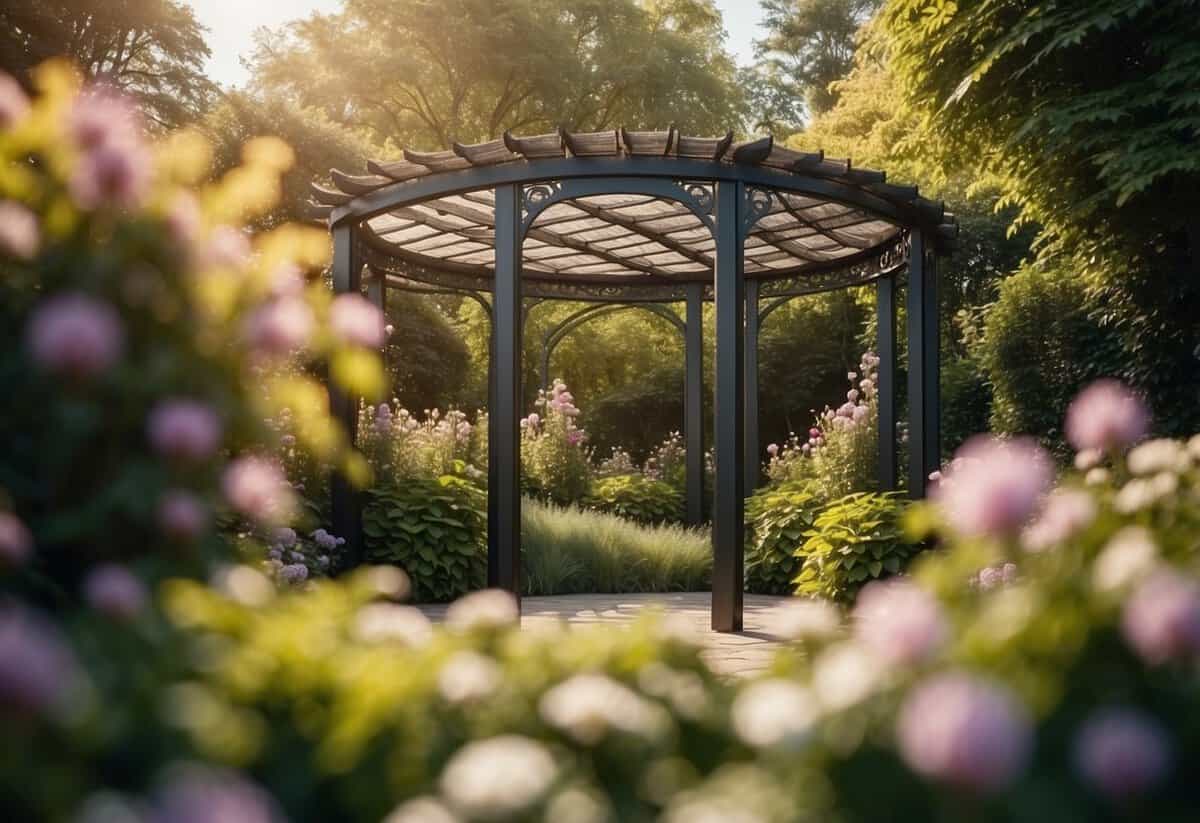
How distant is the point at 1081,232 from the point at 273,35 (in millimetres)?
18912

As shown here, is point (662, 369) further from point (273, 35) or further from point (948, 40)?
point (273, 35)

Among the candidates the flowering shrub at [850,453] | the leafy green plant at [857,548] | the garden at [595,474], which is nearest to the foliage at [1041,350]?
the garden at [595,474]

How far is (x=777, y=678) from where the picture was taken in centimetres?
125

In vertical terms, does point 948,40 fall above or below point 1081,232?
above

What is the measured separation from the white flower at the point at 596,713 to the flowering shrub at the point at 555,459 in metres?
8.97

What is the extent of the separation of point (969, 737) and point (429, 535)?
269 inches

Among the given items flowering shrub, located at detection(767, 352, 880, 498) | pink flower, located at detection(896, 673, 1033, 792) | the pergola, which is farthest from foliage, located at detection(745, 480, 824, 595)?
pink flower, located at detection(896, 673, 1033, 792)

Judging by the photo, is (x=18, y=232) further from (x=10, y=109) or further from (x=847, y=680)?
(x=847, y=680)

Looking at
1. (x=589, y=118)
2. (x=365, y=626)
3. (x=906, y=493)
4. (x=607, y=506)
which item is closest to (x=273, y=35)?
(x=589, y=118)

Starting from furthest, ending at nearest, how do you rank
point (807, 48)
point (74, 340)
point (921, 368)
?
1. point (807, 48)
2. point (921, 368)
3. point (74, 340)

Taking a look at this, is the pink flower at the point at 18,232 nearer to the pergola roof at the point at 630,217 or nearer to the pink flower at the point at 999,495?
the pink flower at the point at 999,495

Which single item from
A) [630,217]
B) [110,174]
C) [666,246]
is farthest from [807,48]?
[110,174]

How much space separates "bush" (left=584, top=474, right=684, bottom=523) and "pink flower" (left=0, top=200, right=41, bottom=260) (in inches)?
345

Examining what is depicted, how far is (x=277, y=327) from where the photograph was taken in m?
1.50
